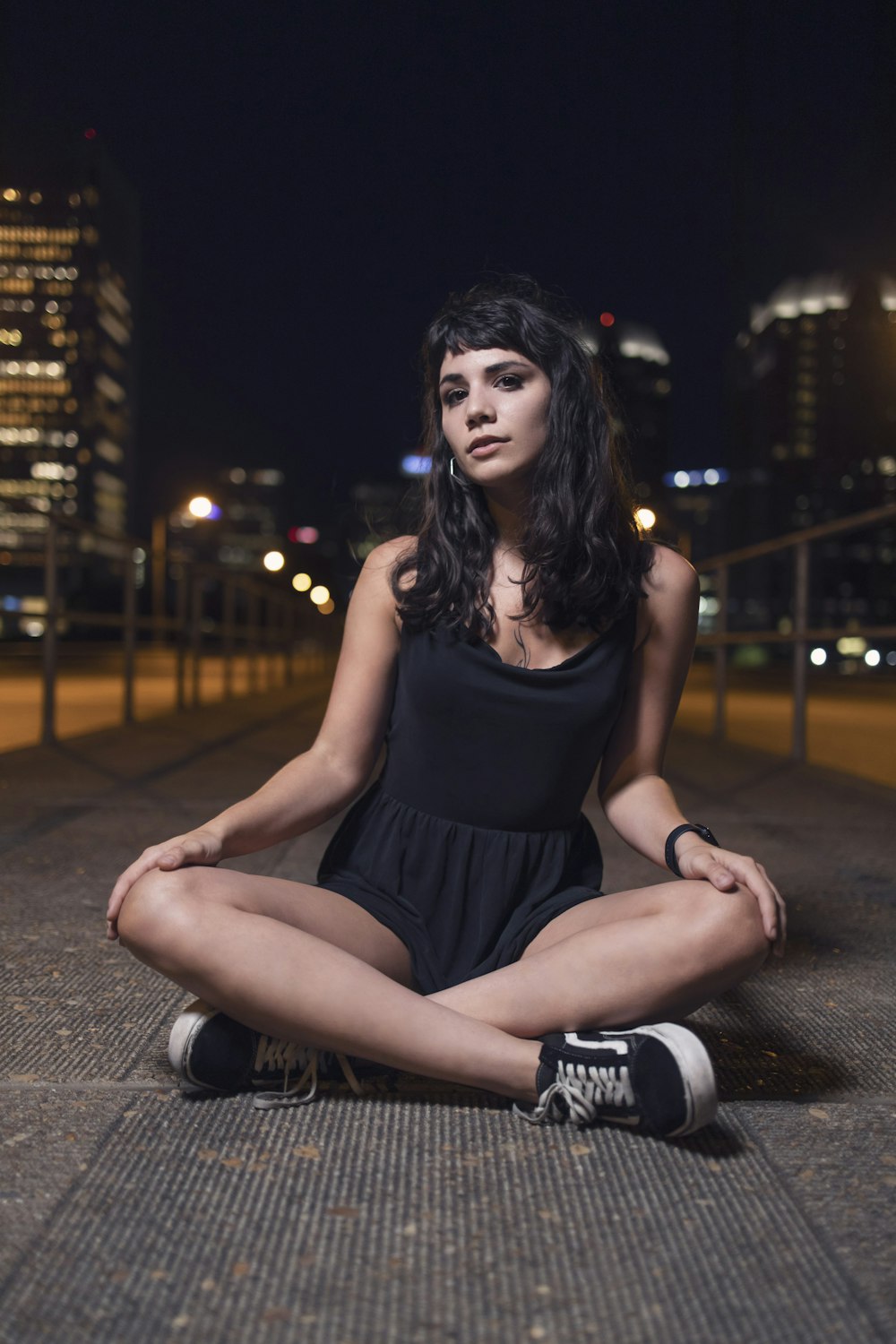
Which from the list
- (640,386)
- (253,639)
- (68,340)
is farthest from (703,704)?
(68,340)

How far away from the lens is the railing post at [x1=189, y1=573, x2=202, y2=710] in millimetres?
7605

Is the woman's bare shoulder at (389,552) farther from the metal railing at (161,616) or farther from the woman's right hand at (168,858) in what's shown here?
the metal railing at (161,616)

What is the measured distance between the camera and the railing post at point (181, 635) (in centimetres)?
737

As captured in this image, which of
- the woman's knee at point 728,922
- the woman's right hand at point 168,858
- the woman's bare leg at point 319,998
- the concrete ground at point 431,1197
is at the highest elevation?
the woman's right hand at point 168,858

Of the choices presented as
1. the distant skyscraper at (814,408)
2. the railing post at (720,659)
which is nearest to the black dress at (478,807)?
the railing post at (720,659)

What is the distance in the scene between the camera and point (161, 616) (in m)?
7.68

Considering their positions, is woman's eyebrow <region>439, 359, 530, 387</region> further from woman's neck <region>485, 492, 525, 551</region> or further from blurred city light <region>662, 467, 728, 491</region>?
blurred city light <region>662, 467, 728, 491</region>

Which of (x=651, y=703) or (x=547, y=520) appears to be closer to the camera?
(x=547, y=520)

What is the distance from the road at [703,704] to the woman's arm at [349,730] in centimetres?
328

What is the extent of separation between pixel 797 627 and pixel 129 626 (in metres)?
3.42

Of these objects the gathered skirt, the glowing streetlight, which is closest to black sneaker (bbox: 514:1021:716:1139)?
the gathered skirt

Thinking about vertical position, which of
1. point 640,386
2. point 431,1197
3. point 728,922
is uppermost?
point 640,386

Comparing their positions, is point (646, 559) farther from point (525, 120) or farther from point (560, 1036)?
point (525, 120)

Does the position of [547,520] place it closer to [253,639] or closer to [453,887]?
[453,887]
